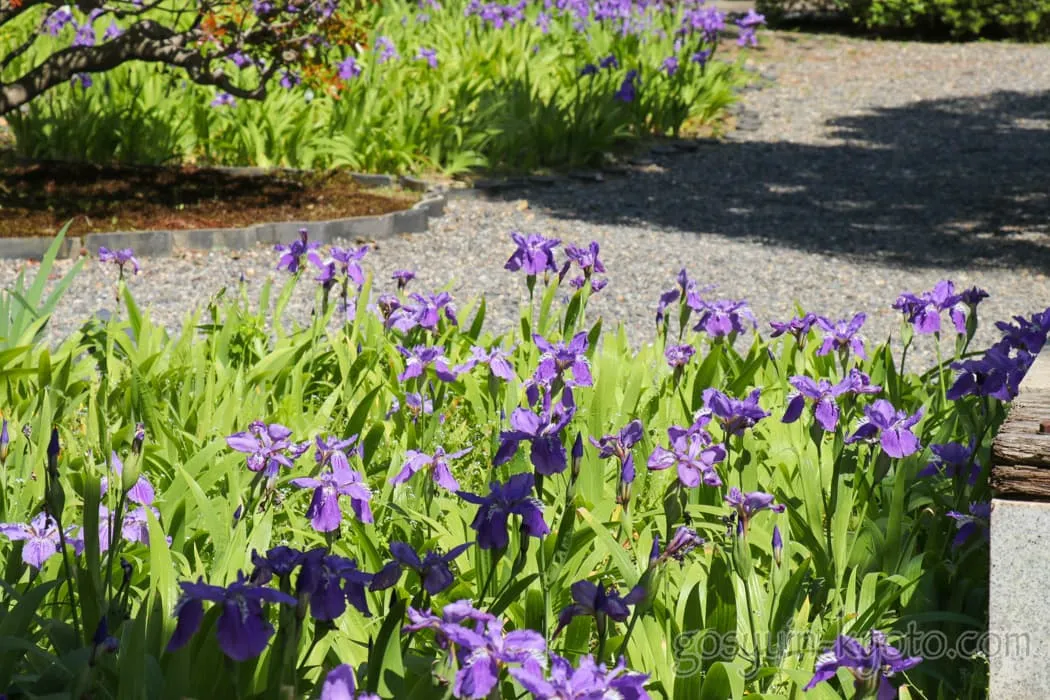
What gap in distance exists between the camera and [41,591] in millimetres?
1835

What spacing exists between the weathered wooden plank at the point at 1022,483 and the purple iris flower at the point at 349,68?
631 centimetres

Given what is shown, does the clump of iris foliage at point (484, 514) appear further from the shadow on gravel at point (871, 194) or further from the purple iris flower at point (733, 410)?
the shadow on gravel at point (871, 194)

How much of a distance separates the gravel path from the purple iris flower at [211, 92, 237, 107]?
1537 millimetres

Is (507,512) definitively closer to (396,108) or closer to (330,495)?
(330,495)

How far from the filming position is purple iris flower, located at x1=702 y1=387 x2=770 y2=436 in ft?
6.64

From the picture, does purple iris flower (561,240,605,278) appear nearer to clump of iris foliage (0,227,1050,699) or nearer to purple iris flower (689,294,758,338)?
clump of iris foliage (0,227,1050,699)

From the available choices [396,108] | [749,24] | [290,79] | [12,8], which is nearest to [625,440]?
[12,8]

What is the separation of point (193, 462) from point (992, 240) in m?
5.11

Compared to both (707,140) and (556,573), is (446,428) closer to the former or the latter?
(556,573)

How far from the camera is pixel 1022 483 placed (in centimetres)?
187

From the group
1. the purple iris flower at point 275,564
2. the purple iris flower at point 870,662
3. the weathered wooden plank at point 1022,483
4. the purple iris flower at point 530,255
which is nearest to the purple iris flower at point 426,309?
the purple iris flower at point 530,255

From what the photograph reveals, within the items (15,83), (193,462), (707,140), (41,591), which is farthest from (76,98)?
(41,591)

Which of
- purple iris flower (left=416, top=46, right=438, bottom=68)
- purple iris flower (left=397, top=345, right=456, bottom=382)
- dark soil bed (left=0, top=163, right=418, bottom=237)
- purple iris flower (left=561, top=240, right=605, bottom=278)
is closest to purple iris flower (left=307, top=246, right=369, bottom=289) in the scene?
purple iris flower (left=561, top=240, right=605, bottom=278)

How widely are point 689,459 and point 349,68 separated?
20.7ft
